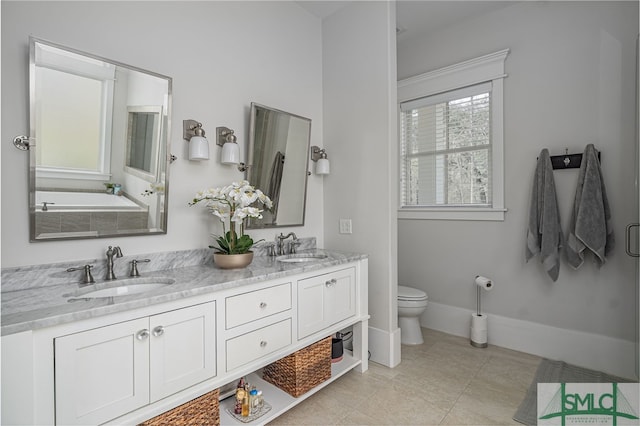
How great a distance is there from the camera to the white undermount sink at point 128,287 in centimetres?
144

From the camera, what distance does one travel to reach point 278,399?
179 centimetres

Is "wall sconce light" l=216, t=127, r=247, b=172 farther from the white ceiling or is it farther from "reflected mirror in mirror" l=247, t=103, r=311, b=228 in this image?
the white ceiling

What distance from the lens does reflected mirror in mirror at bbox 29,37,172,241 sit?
1372 mm

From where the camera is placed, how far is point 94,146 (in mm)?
Result: 1510

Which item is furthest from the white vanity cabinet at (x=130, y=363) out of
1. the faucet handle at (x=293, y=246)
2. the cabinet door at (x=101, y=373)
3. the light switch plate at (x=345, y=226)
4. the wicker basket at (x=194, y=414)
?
the light switch plate at (x=345, y=226)

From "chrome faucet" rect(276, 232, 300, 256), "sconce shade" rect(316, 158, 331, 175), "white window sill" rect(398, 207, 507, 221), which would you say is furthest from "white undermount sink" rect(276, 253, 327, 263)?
"white window sill" rect(398, 207, 507, 221)

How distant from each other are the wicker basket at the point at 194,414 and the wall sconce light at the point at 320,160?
1.67 metres

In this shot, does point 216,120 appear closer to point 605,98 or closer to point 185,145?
point 185,145

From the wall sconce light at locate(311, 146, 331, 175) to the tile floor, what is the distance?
1.49m

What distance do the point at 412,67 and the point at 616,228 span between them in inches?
85.0

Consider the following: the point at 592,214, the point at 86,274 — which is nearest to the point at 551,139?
the point at 592,214

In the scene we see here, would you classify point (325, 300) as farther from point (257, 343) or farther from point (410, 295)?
point (410, 295)

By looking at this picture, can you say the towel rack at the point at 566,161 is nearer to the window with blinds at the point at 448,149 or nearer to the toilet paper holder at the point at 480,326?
the window with blinds at the point at 448,149

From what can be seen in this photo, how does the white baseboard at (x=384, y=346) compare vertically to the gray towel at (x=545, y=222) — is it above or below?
below
